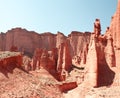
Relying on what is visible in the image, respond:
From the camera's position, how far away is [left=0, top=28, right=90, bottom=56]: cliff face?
12781 centimetres

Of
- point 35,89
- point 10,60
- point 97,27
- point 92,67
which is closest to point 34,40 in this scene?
point 97,27

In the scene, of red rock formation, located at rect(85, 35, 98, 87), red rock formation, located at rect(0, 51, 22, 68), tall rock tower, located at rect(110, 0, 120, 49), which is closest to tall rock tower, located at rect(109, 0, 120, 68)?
tall rock tower, located at rect(110, 0, 120, 49)

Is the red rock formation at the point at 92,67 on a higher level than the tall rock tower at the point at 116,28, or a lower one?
lower

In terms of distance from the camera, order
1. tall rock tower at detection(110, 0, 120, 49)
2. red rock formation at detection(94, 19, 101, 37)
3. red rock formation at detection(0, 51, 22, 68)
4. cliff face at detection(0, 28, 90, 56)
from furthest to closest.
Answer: cliff face at detection(0, 28, 90, 56)
tall rock tower at detection(110, 0, 120, 49)
red rock formation at detection(94, 19, 101, 37)
red rock formation at detection(0, 51, 22, 68)

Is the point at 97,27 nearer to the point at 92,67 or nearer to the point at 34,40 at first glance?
the point at 92,67

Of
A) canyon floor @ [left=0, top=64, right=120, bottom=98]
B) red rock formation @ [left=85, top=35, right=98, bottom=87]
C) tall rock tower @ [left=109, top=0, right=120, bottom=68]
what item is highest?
tall rock tower @ [left=109, top=0, right=120, bottom=68]

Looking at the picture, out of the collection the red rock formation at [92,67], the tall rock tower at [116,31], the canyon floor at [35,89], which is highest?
the tall rock tower at [116,31]

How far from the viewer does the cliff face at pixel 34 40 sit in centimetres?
12781

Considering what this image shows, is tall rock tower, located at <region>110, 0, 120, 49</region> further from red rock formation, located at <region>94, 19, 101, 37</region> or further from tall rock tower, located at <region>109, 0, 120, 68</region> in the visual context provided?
red rock formation, located at <region>94, 19, 101, 37</region>

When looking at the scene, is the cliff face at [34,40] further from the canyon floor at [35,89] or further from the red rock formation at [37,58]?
the canyon floor at [35,89]

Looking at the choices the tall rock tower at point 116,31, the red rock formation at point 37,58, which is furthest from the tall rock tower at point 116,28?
the red rock formation at point 37,58

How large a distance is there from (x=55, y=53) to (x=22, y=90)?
3756cm

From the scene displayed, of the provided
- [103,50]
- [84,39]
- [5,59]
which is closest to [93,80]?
[103,50]

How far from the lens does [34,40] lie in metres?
134
